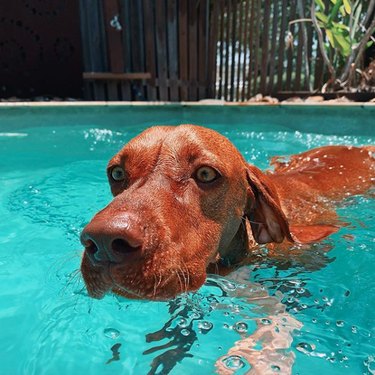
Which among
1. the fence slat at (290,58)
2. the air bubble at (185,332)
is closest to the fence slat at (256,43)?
the fence slat at (290,58)

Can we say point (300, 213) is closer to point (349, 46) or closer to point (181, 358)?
point (181, 358)

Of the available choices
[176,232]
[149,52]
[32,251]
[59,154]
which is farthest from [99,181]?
[149,52]

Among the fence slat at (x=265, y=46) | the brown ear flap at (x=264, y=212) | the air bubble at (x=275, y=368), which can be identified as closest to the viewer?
the air bubble at (x=275, y=368)

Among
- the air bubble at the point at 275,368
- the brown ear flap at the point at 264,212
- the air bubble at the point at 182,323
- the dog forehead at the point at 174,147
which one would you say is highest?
the dog forehead at the point at 174,147

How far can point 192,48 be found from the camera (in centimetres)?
1187

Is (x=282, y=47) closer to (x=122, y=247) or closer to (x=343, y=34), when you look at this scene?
(x=343, y=34)

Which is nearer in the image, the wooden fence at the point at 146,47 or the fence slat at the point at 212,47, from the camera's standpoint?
the wooden fence at the point at 146,47

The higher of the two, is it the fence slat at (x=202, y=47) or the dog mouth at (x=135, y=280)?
the fence slat at (x=202, y=47)

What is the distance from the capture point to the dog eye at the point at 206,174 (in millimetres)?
2582

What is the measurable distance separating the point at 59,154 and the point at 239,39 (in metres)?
5.97

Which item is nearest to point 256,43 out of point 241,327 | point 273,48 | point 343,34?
point 273,48

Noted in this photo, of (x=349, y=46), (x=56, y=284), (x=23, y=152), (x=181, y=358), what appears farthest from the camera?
(x=349, y=46)

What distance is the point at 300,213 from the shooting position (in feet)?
13.4

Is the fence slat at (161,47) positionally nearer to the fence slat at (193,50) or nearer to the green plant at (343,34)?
the fence slat at (193,50)
